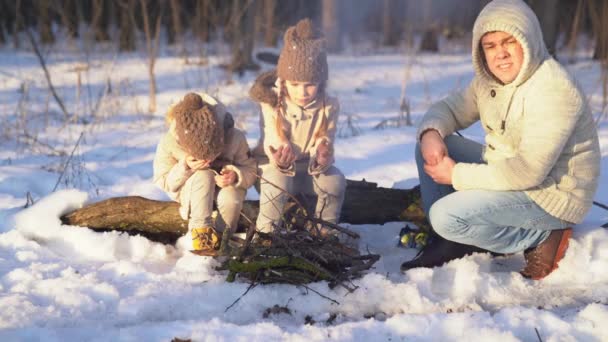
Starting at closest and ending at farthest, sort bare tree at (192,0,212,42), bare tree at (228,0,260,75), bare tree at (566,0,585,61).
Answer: bare tree at (566,0,585,61) → bare tree at (228,0,260,75) → bare tree at (192,0,212,42)

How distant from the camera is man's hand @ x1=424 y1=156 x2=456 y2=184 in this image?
8.86 feet

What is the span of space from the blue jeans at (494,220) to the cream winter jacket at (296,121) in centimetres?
71

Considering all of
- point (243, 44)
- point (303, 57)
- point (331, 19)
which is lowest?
point (303, 57)

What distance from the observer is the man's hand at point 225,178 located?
298cm

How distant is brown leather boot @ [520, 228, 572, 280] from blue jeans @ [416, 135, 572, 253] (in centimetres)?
3

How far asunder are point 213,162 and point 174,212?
365 millimetres

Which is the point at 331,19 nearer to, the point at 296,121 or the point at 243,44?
the point at 243,44

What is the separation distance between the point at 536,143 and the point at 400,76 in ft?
23.5

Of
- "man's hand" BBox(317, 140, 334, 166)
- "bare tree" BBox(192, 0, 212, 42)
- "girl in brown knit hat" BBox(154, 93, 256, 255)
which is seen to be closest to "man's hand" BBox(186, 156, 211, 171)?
"girl in brown knit hat" BBox(154, 93, 256, 255)

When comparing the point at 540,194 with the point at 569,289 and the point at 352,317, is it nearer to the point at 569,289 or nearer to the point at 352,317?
the point at 569,289

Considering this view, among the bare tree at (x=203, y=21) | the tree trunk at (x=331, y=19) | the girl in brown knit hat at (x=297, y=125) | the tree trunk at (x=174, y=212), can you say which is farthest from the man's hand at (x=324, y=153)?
the tree trunk at (x=331, y=19)

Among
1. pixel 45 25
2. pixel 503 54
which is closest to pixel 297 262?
pixel 503 54

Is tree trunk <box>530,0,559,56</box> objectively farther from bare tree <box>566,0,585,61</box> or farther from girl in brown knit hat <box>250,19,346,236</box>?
girl in brown knit hat <box>250,19,346,236</box>

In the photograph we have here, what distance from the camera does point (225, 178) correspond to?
2980 mm
